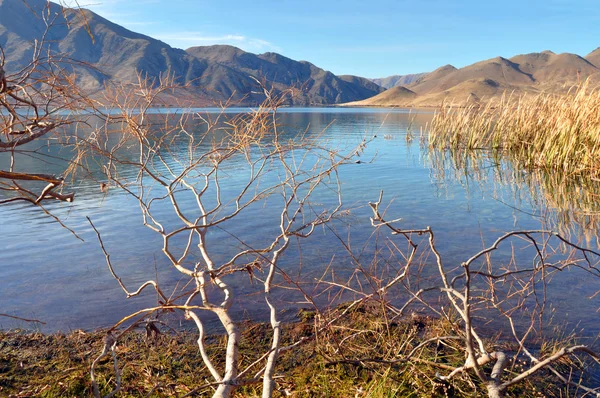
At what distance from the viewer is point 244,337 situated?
4219mm

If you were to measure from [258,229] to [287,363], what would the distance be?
4320 millimetres

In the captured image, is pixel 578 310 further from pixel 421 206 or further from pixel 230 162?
pixel 230 162

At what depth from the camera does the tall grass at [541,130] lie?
10344 millimetres

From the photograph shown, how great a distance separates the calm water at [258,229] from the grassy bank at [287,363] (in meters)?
0.60

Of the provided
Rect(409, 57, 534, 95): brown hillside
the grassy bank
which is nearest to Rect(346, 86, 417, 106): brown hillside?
Rect(409, 57, 534, 95): brown hillside

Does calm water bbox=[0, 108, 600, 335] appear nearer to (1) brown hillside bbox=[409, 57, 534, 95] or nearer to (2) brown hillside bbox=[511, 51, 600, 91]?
(1) brown hillside bbox=[409, 57, 534, 95]

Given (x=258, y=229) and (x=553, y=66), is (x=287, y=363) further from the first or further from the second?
(x=553, y=66)

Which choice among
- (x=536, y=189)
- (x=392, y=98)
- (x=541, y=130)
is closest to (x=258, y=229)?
(x=536, y=189)

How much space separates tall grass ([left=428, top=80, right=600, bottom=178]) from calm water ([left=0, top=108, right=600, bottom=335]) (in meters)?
0.74

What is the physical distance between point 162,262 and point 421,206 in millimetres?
5423

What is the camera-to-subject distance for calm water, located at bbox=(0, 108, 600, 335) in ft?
16.4

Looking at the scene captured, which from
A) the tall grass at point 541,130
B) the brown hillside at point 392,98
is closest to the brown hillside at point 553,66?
the brown hillside at point 392,98

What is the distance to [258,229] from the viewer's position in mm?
7879

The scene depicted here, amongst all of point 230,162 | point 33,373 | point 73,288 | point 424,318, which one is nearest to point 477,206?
point 424,318
